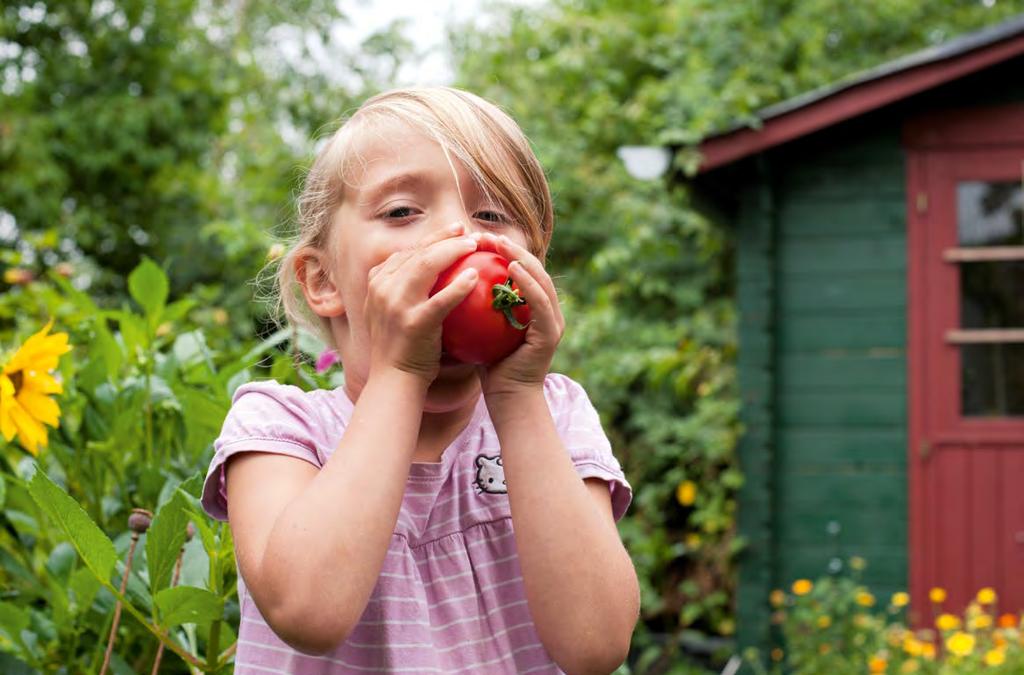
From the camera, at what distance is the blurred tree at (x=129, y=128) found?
10.7 meters

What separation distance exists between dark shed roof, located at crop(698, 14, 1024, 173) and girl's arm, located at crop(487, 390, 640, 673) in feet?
14.3

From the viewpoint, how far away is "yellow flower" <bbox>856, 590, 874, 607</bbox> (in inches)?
191

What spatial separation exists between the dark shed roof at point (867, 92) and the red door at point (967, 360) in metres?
0.29

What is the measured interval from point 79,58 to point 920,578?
9.74 meters

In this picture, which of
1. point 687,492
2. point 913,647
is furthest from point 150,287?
point 687,492

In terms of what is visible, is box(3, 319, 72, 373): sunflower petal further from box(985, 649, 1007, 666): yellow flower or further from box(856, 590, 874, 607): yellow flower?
box(856, 590, 874, 607): yellow flower

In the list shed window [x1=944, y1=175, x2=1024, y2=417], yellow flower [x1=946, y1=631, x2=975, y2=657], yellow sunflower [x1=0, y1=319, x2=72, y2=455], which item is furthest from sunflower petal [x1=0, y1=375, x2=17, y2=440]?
shed window [x1=944, y1=175, x2=1024, y2=417]

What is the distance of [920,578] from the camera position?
5223 millimetres

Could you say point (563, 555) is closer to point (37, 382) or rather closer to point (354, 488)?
point (354, 488)

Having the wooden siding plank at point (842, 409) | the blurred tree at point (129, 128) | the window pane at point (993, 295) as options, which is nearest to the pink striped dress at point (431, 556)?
the wooden siding plank at point (842, 409)

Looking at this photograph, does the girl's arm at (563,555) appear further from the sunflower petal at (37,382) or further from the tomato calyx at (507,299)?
the sunflower petal at (37,382)

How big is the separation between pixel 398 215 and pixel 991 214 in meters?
4.68

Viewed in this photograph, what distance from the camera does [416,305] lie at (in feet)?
3.40

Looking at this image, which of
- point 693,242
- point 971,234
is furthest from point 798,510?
point 693,242
